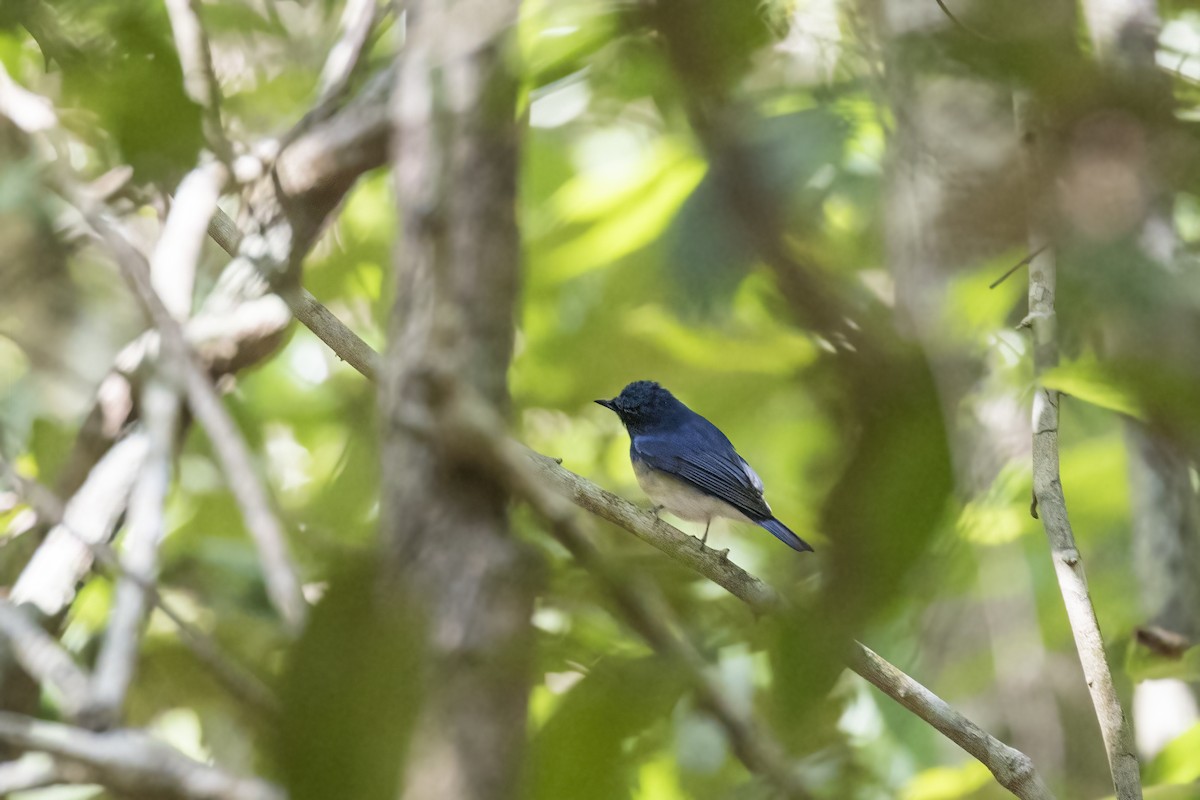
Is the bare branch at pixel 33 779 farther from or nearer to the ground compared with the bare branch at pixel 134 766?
nearer to the ground

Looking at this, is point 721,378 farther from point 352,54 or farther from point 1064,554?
point 352,54

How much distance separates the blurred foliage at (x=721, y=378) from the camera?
1.42ft

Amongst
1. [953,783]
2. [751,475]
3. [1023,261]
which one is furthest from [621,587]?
[751,475]

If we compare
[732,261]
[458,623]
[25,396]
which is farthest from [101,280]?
[732,261]

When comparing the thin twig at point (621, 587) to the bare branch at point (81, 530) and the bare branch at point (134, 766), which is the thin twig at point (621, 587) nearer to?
the bare branch at point (134, 766)

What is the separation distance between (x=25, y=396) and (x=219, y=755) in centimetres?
274

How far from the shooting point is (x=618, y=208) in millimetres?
2381

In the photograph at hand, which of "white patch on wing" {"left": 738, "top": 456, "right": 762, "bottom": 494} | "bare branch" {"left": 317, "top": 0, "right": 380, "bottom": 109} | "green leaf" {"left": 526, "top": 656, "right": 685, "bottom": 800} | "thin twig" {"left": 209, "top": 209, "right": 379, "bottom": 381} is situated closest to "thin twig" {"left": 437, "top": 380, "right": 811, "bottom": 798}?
"green leaf" {"left": 526, "top": 656, "right": 685, "bottom": 800}

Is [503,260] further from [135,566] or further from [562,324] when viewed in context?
[135,566]

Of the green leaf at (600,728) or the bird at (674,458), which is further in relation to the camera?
the bird at (674,458)

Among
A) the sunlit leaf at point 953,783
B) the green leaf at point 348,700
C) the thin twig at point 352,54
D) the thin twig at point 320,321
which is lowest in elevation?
the sunlit leaf at point 953,783

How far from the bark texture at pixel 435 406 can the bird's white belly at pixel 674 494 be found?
1.31m

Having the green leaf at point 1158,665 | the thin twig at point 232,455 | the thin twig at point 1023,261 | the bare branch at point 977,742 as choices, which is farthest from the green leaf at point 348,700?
the green leaf at point 1158,665

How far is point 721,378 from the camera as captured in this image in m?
1.52
